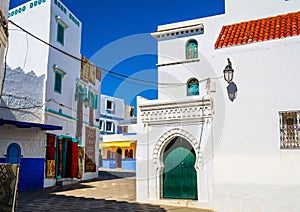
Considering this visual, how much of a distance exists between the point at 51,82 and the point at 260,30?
36.5 feet

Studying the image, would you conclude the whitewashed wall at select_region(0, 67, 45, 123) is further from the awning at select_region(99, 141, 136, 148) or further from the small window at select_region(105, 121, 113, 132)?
the small window at select_region(105, 121, 113, 132)

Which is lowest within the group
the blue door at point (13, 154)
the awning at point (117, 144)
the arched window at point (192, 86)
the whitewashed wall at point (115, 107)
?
the blue door at point (13, 154)

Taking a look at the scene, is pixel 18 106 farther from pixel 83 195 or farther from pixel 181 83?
pixel 181 83

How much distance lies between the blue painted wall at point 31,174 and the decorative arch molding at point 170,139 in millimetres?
7163

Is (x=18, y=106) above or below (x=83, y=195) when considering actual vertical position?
above

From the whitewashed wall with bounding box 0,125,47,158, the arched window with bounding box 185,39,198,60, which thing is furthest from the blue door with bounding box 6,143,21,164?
the arched window with bounding box 185,39,198,60

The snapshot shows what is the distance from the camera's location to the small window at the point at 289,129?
335 inches

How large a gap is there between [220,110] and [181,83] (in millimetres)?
4408

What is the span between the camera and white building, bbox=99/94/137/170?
118 feet

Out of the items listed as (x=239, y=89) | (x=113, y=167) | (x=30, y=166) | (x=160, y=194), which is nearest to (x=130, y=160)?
(x=113, y=167)

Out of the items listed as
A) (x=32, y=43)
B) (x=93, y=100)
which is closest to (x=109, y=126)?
(x=93, y=100)

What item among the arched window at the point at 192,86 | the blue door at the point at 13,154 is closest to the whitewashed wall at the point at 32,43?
the blue door at the point at 13,154

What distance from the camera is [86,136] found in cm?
2038

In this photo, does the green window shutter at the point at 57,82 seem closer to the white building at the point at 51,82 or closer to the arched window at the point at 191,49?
the white building at the point at 51,82
